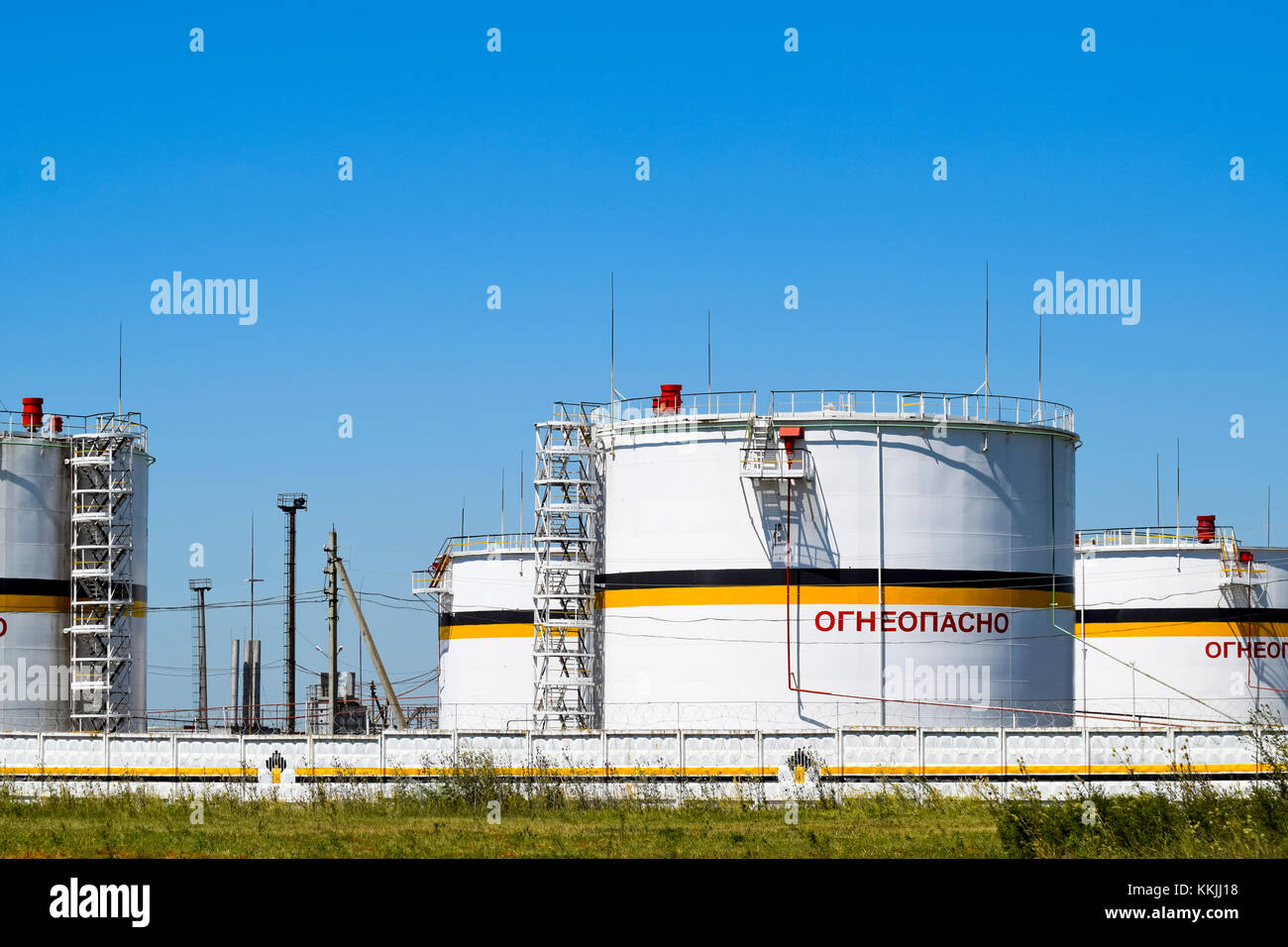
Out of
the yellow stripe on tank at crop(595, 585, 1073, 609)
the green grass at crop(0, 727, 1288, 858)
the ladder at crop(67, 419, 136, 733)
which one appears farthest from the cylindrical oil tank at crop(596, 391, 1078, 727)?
the ladder at crop(67, 419, 136, 733)

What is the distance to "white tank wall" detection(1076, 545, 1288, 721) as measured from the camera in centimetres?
6644

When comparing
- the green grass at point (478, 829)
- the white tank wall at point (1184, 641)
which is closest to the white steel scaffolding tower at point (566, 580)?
the green grass at point (478, 829)

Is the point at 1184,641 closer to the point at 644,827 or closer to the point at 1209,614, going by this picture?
the point at 1209,614

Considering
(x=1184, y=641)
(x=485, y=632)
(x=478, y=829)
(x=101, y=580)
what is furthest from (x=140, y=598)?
(x=1184, y=641)

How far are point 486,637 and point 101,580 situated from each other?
57.7ft

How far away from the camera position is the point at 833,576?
46562 millimetres

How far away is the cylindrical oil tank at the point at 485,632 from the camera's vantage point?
65.7 m

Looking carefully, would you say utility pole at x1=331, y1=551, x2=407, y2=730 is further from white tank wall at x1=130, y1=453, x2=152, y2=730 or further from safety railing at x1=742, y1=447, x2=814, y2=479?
safety railing at x1=742, y1=447, x2=814, y2=479

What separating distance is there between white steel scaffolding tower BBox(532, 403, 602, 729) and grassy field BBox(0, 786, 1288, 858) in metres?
11.1

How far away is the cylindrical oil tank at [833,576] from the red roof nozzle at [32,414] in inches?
799
